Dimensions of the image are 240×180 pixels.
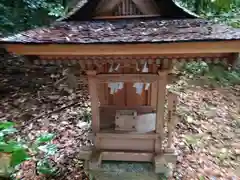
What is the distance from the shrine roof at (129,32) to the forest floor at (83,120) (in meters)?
2.05

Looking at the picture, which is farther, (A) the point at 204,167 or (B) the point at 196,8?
(B) the point at 196,8

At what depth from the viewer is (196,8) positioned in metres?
6.65

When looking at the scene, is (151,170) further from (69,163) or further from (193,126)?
(193,126)

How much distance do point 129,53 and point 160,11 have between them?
1.03 m

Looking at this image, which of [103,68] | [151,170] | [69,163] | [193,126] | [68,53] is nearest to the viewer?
[68,53]

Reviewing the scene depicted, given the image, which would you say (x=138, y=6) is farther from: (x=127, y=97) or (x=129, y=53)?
(x=127, y=97)

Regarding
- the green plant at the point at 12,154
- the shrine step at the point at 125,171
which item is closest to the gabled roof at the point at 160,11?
the green plant at the point at 12,154

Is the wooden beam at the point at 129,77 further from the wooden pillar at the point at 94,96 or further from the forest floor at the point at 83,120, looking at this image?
the forest floor at the point at 83,120

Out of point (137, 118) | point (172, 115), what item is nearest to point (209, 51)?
point (172, 115)

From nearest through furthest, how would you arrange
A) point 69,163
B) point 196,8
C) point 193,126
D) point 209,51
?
point 209,51 < point 69,163 < point 193,126 < point 196,8

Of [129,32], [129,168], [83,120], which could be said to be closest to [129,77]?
[129,32]

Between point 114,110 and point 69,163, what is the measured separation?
108cm

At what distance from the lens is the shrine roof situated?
199 centimetres

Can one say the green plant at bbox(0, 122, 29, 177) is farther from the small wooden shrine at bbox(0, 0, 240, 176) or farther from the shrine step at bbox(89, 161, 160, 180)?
the shrine step at bbox(89, 161, 160, 180)
